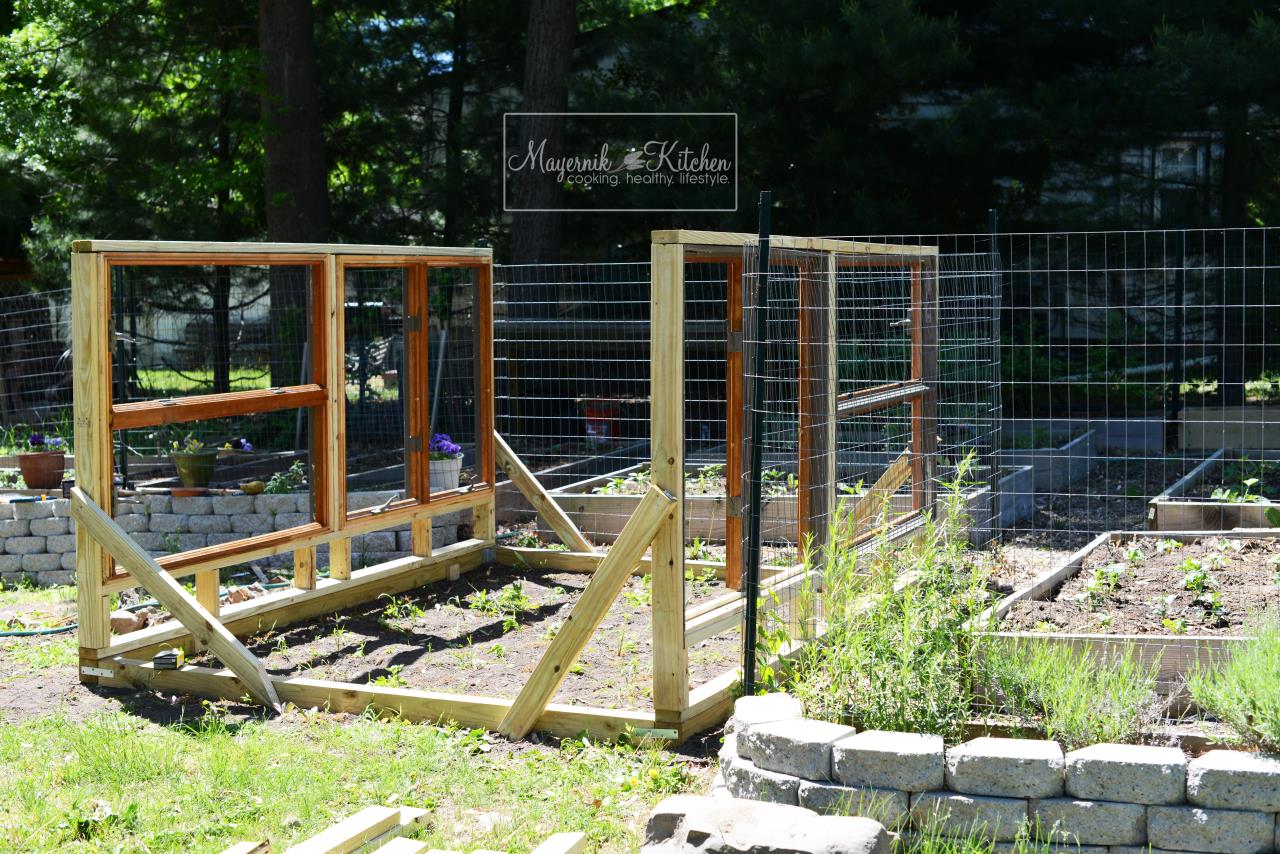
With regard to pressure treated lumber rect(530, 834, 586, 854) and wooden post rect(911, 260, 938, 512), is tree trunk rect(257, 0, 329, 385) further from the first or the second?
pressure treated lumber rect(530, 834, 586, 854)

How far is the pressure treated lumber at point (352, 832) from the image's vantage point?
3.65m

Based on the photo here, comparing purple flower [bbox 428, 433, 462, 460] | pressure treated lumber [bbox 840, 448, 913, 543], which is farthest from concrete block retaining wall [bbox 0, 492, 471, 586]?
pressure treated lumber [bbox 840, 448, 913, 543]

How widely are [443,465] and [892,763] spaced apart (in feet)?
18.0

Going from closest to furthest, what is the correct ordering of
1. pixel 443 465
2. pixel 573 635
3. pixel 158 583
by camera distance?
1. pixel 573 635
2. pixel 158 583
3. pixel 443 465

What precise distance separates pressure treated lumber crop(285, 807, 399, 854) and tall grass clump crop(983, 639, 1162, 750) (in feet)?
6.96

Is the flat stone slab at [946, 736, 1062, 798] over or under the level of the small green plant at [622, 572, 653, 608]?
over

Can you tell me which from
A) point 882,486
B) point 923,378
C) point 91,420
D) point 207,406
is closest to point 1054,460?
point 923,378

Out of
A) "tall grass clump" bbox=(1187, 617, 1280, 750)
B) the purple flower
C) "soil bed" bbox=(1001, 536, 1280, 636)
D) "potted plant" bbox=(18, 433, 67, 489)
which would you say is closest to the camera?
"tall grass clump" bbox=(1187, 617, 1280, 750)

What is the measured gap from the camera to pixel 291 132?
45.5 feet

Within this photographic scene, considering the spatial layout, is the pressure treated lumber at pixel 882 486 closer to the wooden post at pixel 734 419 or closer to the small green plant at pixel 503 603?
the wooden post at pixel 734 419

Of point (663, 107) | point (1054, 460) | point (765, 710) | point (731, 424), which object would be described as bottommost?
point (765, 710)

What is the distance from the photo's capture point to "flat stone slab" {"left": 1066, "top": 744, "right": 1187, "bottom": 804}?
3633mm

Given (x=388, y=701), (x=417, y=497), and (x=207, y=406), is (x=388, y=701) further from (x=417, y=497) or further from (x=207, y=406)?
(x=417, y=497)

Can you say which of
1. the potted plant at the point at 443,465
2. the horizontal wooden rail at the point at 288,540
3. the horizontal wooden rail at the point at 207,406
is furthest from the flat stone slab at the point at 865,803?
the potted plant at the point at 443,465
